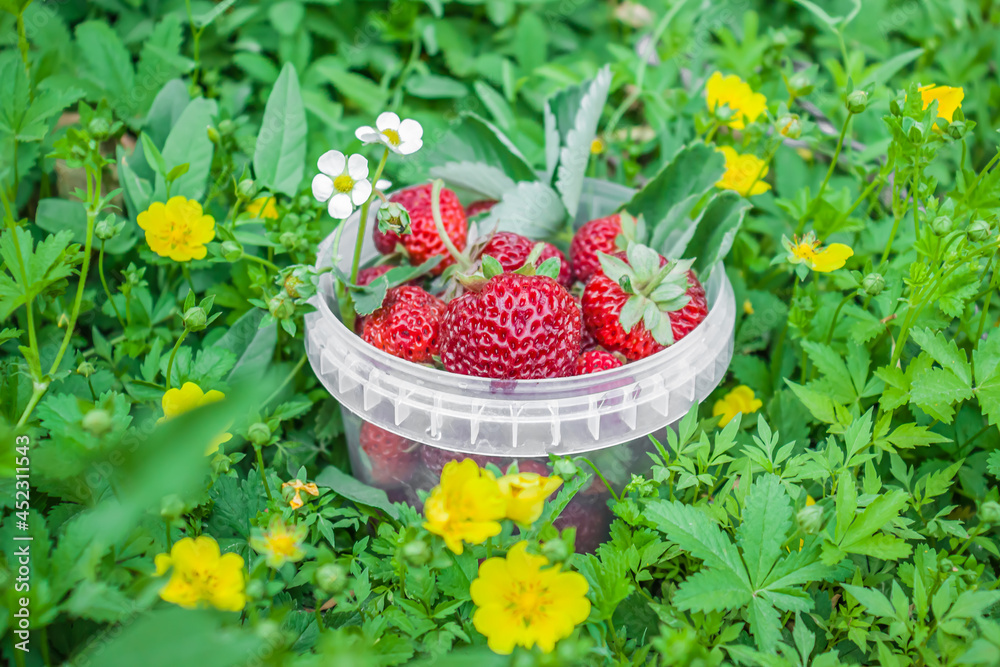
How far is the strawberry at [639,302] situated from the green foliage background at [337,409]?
7.1 inches

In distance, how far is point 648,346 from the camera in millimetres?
1342

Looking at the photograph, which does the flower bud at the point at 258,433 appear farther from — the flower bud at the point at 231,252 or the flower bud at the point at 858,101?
the flower bud at the point at 858,101

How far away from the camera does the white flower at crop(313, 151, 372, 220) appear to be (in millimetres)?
1196

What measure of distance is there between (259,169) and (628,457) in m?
0.98

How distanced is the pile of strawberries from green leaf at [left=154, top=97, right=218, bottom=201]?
0.43m

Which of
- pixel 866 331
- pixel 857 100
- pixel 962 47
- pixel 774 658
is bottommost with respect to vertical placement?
pixel 774 658

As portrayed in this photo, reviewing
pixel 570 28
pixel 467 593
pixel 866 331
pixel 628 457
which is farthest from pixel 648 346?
pixel 570 28

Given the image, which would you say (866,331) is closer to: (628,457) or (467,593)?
(628,457)

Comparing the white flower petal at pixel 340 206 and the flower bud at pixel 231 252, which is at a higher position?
the white flower petal at pixel 340 206

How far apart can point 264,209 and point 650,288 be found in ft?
2.60

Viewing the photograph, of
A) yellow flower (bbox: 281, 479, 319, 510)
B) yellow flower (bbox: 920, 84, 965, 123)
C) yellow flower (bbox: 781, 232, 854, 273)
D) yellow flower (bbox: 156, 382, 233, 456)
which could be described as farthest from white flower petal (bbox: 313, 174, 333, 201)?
yellow flower (bbox: 920, 84, 965, 123)

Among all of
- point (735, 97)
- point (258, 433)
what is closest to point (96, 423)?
point (258, 433)

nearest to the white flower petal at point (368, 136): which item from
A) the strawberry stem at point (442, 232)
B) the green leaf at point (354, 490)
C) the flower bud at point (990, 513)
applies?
the strawberry stem at point (442, 232)

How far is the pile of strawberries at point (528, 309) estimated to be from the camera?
1206 mm
